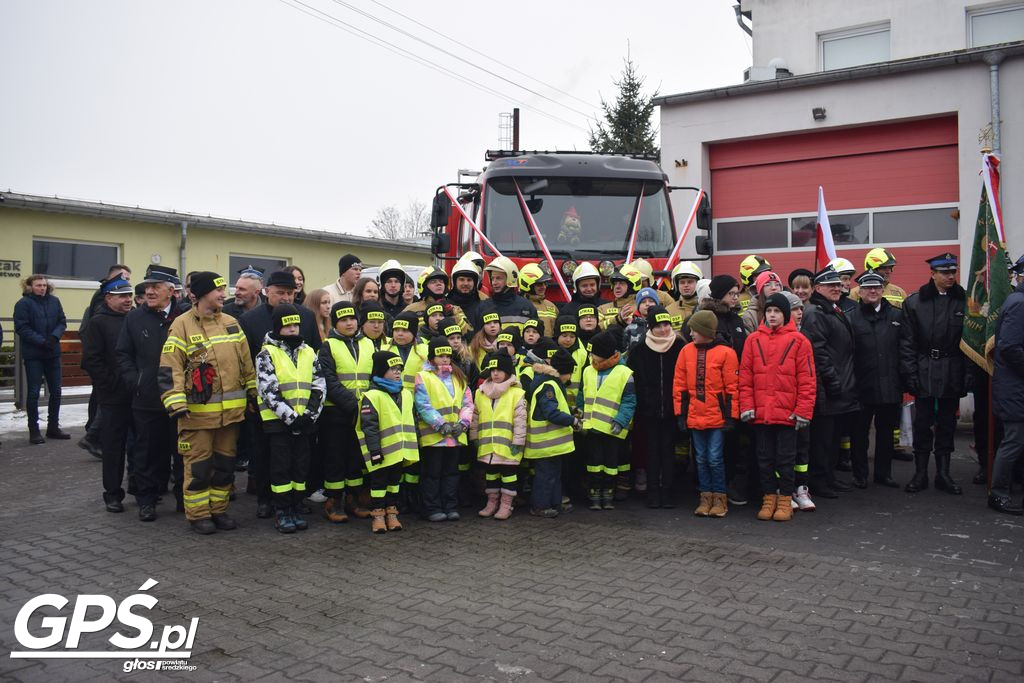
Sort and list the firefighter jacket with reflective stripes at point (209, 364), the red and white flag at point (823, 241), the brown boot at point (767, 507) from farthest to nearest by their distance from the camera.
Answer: the red and white flag at point (823, 241), the brown boot at point (767, 507), the firefighter jacket with reflective stripes at point (209, 364)

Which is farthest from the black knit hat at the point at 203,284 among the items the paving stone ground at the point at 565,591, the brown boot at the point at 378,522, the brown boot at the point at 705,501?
the brown boot at the point at 705,501

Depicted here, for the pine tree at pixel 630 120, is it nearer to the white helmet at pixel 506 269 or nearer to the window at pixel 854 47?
the window at pixel 854 47

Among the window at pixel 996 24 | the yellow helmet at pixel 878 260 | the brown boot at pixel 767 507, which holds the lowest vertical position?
the brown boot at pixel 767 507

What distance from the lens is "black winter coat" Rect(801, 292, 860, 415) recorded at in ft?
24.5

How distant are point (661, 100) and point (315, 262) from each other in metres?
15.6

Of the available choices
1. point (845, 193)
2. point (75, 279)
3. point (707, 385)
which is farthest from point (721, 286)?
point (75, 279)

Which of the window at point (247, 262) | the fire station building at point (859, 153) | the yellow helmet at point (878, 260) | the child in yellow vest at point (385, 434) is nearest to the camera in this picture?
the child in yellow vest at point (385, 434)

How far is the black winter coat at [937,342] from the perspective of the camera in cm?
767

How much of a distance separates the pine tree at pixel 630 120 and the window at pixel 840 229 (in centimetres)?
1772

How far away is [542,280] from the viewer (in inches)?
341

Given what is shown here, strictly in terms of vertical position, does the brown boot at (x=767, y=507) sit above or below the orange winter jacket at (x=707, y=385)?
below

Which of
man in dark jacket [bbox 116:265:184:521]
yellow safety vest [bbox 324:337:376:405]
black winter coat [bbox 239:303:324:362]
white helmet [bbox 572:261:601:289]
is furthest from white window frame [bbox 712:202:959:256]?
man in dark jacket [bbox 116:265:184:521]

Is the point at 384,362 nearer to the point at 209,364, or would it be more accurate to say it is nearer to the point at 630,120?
the point at 209,364

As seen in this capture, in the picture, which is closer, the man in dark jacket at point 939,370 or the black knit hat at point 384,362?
the black knit hat at point 384,362
